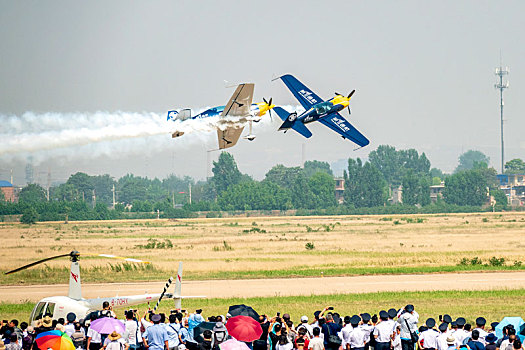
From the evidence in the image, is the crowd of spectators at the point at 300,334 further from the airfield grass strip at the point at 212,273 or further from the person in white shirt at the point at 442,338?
the airfield grass strip at the point at 212,273

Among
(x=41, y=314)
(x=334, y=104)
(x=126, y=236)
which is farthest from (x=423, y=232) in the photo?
(x=41, y=314)

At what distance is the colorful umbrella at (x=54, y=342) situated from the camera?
1551 centimetres

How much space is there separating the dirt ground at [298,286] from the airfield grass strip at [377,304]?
2037 mm

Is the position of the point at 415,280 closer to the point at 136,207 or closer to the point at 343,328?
the point at 343,328

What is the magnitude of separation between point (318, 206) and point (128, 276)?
13840 centimetres

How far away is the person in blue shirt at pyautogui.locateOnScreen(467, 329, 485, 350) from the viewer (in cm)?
1612

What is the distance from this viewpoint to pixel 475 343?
16.2m

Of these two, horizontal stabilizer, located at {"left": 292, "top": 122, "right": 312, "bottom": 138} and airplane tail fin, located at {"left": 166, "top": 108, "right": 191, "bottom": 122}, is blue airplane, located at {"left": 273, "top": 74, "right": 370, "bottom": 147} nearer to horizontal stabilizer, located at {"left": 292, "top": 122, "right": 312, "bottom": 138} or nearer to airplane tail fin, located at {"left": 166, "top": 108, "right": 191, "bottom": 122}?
horizontal stabilizer, located at {"left": 292, "top": 122, "right": 312, "bottom": 138}

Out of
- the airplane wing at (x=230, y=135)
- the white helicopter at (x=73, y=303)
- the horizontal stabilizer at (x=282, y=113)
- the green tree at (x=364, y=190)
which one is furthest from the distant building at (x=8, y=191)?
the white helicopter at (x=73, y=303)

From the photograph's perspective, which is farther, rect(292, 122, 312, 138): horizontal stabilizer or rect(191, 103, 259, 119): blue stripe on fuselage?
rect(292, 122, 312, 138): horizontal stabilizer

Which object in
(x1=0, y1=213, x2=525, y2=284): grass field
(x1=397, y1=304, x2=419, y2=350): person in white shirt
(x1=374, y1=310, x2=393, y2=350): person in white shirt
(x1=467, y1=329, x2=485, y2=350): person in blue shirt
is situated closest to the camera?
(x1=467, y1=329, x2=485, y2=350): person in blue shirt

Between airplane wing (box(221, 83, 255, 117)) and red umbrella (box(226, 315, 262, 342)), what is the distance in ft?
71.9

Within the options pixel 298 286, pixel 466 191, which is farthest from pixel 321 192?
pixel 298 286

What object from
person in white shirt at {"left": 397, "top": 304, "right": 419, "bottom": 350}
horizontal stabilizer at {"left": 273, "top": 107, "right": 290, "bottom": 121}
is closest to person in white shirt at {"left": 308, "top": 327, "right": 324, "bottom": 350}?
person in white shirt at {"left": 397, "top": 304, "right": 419, "bottom": 350}
